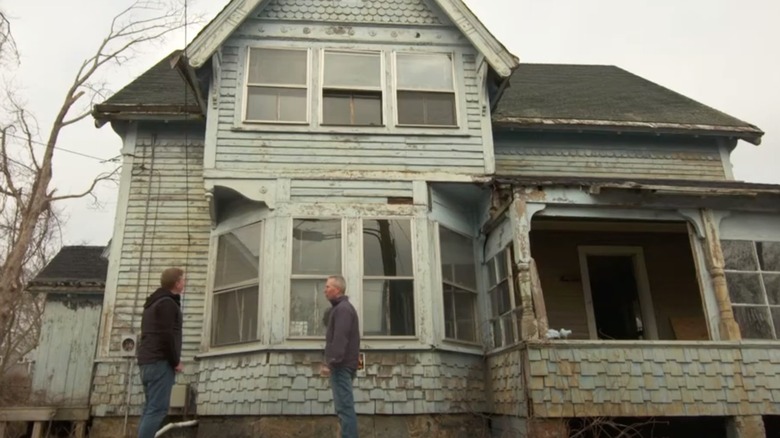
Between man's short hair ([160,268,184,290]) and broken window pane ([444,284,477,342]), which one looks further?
broken window pane ([444,284,477,342])

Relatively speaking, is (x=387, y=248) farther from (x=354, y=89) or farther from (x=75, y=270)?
(x=75, y=270)

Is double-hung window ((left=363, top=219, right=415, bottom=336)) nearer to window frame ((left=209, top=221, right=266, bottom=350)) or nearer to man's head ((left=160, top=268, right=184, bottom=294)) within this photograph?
window frame ((left=209, top=221, right=266, bottom=350))

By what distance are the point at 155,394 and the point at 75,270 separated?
7128mm

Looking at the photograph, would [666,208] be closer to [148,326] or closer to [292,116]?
[292,116]

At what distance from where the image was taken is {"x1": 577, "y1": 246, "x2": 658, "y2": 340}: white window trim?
1024 cm

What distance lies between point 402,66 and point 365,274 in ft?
11.6

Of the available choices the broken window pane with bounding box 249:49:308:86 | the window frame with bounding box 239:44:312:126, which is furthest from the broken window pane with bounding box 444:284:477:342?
the broken window pane with bounding box 249:49:308:86

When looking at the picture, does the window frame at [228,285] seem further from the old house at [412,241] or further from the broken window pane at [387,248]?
the broken window pane at [387,248]

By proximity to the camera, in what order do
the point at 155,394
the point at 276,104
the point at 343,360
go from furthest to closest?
the point at 276,104 → the point at 343,360 → the point at 155,394

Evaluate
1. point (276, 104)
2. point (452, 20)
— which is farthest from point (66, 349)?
point (452, 20)

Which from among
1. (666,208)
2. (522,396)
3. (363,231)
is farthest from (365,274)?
(666,208)

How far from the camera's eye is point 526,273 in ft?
23.6

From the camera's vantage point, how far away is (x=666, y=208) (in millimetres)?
7938

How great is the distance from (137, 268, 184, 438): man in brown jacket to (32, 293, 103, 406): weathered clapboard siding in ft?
18.6
